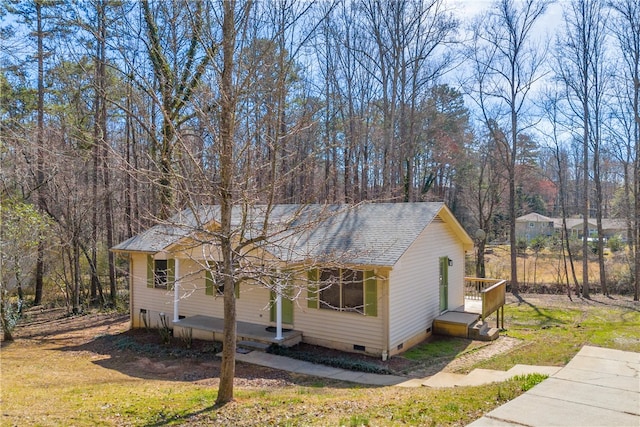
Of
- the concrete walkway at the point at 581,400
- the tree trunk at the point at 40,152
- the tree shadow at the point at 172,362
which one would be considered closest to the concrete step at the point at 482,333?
the tree shadow at the point at 172,362

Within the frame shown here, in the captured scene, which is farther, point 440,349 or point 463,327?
point 463,327

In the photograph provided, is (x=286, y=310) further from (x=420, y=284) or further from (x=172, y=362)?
(x=420, y=284)

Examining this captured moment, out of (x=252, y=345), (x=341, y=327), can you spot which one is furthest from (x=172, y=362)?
(x=341, y=327)

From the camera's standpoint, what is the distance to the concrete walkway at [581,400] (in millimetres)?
4094

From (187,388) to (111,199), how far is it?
13.6 meters

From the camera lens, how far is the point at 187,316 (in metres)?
12.4

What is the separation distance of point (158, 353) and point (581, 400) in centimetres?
920

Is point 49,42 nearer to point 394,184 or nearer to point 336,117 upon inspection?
point 336,117

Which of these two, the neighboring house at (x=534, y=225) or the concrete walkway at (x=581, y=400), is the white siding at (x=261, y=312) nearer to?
the concrete walkway at (x=581, y=400)

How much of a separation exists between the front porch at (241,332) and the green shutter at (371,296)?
193 cm

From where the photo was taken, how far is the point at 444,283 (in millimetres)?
12758

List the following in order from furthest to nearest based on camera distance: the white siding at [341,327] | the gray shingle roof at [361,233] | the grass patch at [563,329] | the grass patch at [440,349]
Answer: the grass patch at [440,349] → the white siding at [341,327] → the gray shingle roof at [361,233] → the grass patch at [563,329]

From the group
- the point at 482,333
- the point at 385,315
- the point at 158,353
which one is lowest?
the point at 158,353

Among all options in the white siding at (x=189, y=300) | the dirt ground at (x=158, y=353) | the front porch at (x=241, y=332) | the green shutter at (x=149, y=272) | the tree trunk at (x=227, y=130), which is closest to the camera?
the tree trunk at (x=227, y=130)
